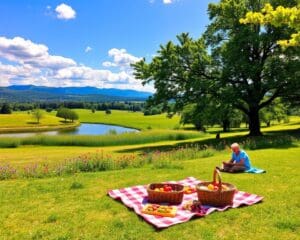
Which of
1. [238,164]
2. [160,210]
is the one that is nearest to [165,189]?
[160,210]

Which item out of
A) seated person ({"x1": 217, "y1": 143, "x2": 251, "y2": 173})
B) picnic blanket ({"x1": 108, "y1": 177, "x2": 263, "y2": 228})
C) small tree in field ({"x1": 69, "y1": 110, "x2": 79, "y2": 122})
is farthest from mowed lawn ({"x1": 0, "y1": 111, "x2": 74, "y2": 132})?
picnic blanket ({"x1": 108, "y1": 177, "x2": 263, "y2": 228})

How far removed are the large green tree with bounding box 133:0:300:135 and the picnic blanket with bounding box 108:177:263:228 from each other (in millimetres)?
18911

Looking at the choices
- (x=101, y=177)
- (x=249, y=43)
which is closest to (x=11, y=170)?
(x=101, y=177)

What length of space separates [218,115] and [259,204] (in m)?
19.5

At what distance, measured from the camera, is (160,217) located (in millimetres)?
7641

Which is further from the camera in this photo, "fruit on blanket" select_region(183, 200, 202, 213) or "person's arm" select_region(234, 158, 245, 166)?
"person's arm" select_region(234, 158, 245, 166)

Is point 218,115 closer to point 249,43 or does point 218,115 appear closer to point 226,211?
point 249,43

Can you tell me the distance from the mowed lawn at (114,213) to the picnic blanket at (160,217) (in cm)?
14

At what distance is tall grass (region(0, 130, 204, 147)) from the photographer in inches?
1489

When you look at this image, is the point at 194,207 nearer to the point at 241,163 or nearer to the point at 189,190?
the point at 189,190

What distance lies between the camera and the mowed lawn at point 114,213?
22.6 feet

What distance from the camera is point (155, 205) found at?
27.2 ft

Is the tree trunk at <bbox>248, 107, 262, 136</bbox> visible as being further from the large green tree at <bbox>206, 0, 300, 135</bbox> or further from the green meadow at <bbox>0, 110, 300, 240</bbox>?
the green meadow at <bbox>0, 110, 300, 240</bbox>

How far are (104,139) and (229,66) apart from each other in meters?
15.7
